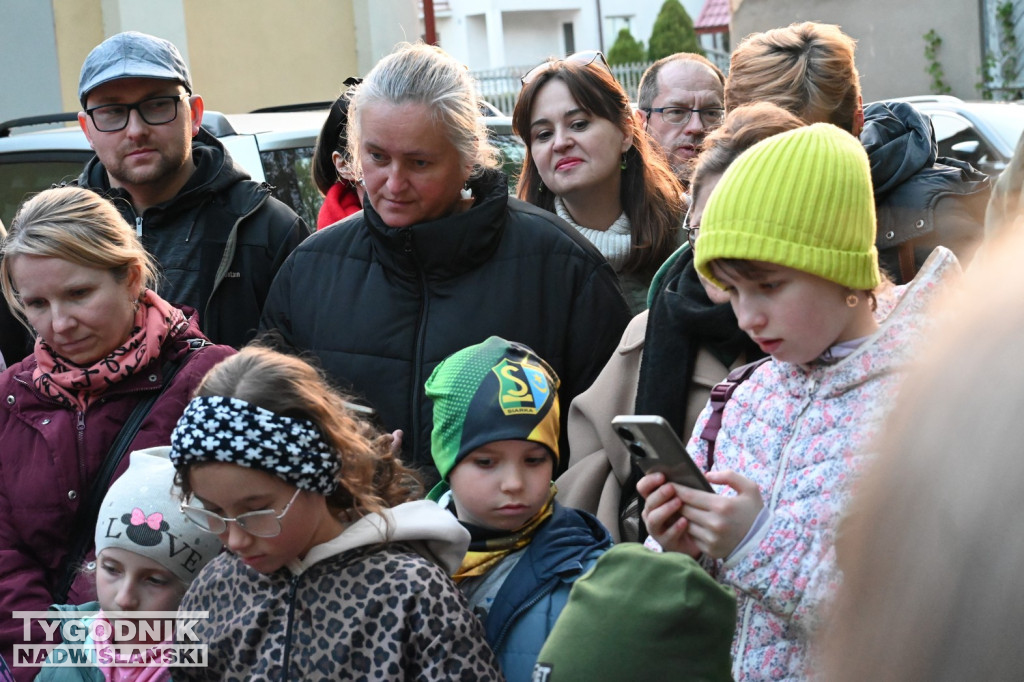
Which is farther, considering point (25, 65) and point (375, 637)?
point (25, 65)

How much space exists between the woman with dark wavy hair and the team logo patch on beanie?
4.02 ft

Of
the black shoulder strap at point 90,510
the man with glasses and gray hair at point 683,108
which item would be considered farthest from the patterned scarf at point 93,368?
the man with glasses and gray hair at point 683,108

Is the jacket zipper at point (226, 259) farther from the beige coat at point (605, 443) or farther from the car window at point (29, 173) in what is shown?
the car window at point (29, 173)

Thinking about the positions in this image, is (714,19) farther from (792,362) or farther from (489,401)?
(792,362)

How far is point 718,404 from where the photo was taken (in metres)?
2.66

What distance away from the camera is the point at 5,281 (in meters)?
3.59

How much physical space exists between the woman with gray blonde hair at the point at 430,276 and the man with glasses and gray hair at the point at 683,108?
1.78 meters

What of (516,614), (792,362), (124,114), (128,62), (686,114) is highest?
(128,62)

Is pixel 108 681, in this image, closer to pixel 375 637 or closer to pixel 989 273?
pixel 375 637

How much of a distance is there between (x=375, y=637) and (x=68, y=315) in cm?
139

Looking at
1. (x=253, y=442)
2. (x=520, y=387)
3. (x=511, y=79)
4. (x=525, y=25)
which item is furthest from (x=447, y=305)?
(x=525, y=25)

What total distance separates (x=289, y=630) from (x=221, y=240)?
2.03m

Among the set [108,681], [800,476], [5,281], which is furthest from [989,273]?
[5,281]

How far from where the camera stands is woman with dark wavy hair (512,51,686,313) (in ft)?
13.7
